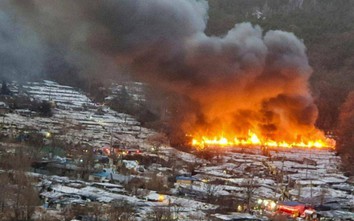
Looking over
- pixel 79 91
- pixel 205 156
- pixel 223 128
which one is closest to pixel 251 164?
pixel 205 156

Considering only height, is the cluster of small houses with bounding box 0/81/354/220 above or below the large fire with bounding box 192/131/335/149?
below

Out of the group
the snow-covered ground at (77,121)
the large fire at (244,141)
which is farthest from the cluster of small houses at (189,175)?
the large fire at (244,141)

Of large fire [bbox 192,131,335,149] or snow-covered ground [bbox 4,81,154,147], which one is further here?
snow-covered ground [bbox 4,81,154,147]

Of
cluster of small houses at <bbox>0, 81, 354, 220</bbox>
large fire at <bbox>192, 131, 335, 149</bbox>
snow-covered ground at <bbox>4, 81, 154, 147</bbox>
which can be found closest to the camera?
cluster of small houses at <bbox>0, 81, 354, 220</bbox>

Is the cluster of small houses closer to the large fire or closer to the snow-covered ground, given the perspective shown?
the snow-covered ground

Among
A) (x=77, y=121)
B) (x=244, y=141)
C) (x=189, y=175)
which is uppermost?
(x=77, y=121)

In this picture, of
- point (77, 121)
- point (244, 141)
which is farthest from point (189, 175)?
point (77, 121)

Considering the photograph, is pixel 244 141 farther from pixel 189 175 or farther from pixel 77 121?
pixel 77 121

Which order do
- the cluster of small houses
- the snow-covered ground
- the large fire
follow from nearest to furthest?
the cluster of small houses → the large fire → the snow-covered ground

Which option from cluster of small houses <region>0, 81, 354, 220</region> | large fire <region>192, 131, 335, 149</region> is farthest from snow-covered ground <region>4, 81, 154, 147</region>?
large fire <region>192, 131, 335, 149</region>

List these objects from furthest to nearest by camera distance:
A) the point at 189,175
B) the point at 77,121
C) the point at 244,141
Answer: the point at 77,121 < the point at 244,141 < the point at 189,175

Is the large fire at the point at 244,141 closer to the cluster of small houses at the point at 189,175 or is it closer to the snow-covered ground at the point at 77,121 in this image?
the cluster of small houses at the point at 189,175
